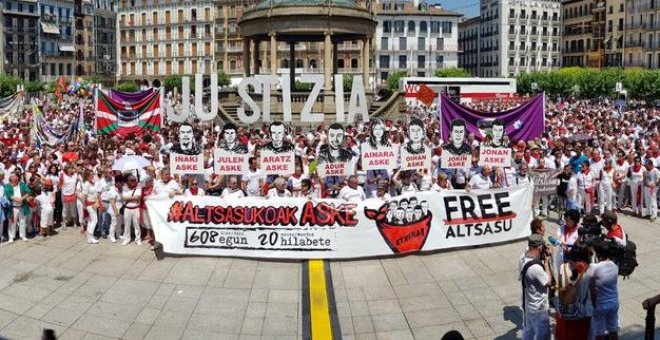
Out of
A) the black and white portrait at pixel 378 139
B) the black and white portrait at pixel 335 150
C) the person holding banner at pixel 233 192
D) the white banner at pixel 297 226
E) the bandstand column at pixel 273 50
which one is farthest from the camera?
the bandstand column at pixel 273 50

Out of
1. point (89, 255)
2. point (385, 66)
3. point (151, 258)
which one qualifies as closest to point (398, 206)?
point (151, 258)

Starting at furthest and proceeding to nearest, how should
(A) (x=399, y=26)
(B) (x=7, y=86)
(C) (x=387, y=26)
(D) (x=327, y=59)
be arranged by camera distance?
(A) (x=399, y=26) < (C) (x=387, y=26) < (B) (x=7, y=86) < (D) (x=327, y=59)

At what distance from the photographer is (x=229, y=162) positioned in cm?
1568

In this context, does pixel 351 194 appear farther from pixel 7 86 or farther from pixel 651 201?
pixel 7 86

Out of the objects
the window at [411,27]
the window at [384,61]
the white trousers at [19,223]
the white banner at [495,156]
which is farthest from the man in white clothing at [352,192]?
the window at [411,27]

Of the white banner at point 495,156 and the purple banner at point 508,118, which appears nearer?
the white banner at point 495,156

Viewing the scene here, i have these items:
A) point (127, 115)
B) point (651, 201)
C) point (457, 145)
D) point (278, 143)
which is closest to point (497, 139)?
point (457, 145)

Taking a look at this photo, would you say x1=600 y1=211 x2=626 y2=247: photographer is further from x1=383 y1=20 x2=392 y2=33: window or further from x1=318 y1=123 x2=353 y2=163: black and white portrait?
x1=383 y1=20 x2=392 y2=33: window

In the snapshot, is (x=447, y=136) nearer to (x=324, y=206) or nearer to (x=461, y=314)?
(x=324, y=206)

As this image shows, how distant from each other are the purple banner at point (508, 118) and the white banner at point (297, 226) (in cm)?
571

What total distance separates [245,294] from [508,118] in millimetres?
10841

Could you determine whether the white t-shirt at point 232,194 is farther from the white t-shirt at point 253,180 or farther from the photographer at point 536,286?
the photographer at point 536,286

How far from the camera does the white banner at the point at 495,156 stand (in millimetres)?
16844

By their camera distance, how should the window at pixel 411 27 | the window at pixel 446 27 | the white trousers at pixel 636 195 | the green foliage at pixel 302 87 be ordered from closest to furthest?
the white trousers at pixel 636 195
the green foliage at pixel 302 87
the window at pixel 411 27
the window at pixel 446 27
